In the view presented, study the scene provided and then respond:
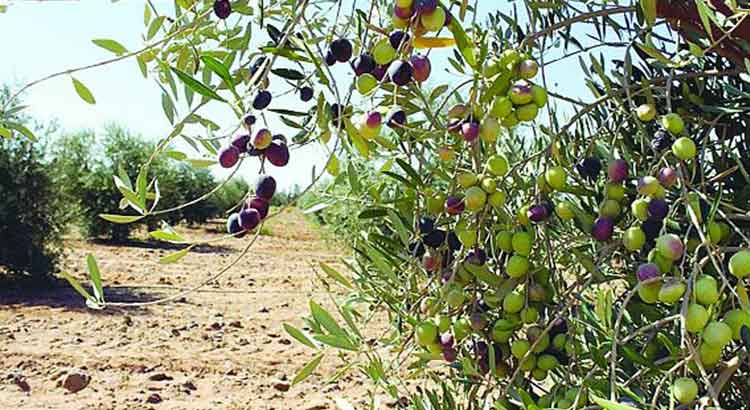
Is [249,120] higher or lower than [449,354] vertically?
higher

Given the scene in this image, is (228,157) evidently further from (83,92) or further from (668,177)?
(668,177)

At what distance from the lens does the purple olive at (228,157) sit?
0.61 meters

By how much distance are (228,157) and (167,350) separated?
491 cm

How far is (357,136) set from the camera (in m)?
0.67

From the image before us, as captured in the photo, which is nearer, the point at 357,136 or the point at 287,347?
the point at 357,136

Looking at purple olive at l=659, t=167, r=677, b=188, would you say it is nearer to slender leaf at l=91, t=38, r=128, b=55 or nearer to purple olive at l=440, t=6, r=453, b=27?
purple olive at l=440, t=6, r=453, b=27

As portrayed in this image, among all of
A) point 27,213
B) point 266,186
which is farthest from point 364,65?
point 27,213

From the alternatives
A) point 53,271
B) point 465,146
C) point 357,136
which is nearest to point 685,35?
point 465,146

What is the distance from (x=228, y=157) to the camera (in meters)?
0.61

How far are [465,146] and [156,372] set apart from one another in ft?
13.8

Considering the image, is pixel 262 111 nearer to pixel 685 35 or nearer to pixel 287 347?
pixel 685 35

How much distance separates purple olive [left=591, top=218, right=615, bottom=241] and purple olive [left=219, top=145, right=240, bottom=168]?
36cm

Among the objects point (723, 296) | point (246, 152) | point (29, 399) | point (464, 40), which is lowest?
point (29, 399)

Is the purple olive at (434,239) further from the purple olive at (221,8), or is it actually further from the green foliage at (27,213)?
the green foliage at (27,213)
